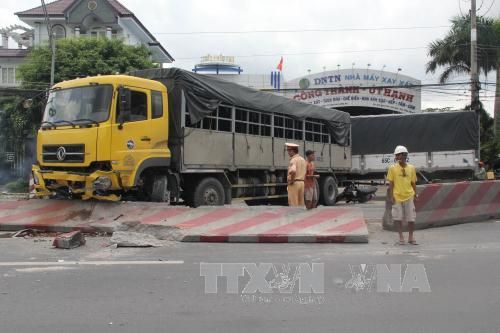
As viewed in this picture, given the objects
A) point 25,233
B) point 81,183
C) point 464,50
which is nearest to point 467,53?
point 464,50

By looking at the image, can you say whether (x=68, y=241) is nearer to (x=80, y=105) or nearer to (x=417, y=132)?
(x=80, y=105)

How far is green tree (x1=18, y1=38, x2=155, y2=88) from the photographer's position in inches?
1104

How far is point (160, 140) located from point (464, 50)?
83.1 ft

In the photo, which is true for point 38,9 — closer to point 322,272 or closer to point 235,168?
point 235,168

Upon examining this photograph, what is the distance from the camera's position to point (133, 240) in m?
8.98

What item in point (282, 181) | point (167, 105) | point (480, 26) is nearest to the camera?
point (167, 105)

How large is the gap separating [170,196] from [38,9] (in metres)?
33.7

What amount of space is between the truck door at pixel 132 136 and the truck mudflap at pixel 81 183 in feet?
0.74

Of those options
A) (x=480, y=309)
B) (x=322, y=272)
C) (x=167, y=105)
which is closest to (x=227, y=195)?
(x=167, y=105)

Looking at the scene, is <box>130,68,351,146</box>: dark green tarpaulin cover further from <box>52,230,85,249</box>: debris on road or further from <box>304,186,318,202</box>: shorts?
<box>52,230,85,249</box>: debris on road

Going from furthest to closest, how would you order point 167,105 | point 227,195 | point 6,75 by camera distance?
point 6,75
point 227,195
point 167,105

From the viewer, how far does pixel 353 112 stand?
125ft

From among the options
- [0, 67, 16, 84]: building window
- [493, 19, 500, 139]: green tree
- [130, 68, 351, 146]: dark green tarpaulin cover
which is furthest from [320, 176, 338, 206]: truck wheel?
[0, 67, 16, 84]: building window

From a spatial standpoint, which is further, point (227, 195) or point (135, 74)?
point (227, 195)
